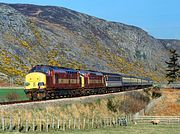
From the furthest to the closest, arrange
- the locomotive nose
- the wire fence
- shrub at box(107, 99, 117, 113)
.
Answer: shrub at box(107, 99, 117, 113) < the wire fence < the locomotive nose

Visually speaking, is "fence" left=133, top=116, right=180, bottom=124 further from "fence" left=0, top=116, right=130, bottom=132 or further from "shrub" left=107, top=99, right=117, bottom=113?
"fence" left=0, top=116, right=130, bottom=132

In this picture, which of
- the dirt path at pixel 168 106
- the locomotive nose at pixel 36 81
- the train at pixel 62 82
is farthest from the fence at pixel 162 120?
the dirt path at pixel 168 106

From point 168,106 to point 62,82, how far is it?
3332 centimetres

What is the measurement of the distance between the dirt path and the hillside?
96.8 feet

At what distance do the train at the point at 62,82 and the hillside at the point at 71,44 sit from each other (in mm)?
21214

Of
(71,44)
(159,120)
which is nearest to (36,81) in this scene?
(159,120)

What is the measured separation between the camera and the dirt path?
243 ft

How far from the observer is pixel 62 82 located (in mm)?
53125

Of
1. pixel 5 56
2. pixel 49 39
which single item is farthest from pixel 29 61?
pixel 49 39

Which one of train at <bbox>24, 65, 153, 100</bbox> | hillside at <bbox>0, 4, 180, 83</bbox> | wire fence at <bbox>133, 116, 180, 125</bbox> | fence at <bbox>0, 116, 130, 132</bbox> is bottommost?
wire fence at <bbox>133, 116, 180, 125</bbox>

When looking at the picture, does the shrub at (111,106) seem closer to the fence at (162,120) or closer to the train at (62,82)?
the train at (62,82)

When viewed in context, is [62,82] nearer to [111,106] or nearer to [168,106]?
[111,106]

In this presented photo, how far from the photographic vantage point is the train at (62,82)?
4775 cm

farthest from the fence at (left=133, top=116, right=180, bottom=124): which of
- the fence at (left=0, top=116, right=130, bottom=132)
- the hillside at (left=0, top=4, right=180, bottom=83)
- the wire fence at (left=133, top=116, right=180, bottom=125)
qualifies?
the hillside at (left=0, top=4, right=180, bottom=83)
